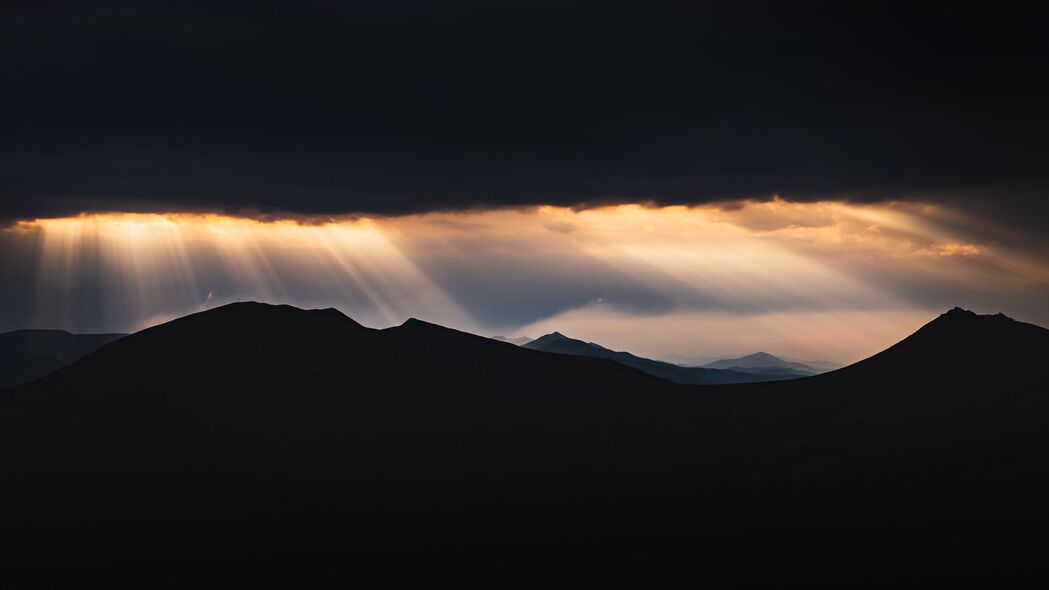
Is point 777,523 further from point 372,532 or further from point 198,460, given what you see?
point 198,460

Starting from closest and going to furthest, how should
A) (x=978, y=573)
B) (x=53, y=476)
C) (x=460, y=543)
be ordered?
(x=978, y=573)
(x=460, y=543)
(x=53, y=476)

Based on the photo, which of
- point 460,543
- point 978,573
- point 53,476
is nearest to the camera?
point 978,573

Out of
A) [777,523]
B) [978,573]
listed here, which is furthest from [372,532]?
[978,573]

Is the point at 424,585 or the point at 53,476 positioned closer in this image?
the point at 424,585

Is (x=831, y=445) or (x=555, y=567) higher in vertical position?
(x=831, y=445)

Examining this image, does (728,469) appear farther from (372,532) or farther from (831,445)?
(372,532)

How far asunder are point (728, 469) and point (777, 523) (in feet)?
99.0

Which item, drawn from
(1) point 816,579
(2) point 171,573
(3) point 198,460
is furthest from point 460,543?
(3) point 198,460

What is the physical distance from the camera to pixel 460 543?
158375mm

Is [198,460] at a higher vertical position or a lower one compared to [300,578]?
higher

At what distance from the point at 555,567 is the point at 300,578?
31984 mm

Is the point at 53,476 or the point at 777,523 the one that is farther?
the point at 53,476

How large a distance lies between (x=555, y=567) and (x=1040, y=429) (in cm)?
9659

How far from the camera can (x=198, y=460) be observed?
199m
